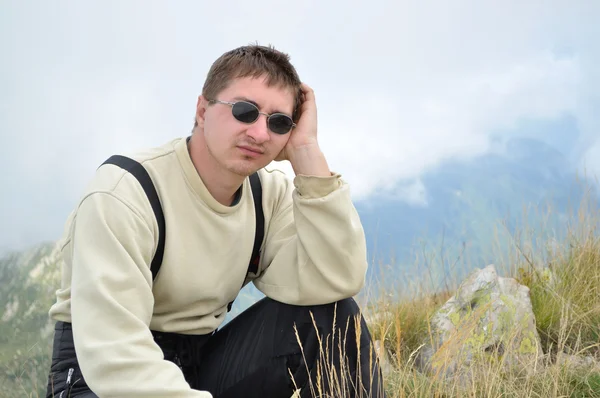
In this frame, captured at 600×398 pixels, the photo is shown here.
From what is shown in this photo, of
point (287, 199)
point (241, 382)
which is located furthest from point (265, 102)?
point (241, 382)

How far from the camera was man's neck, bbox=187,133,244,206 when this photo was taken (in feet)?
10.4

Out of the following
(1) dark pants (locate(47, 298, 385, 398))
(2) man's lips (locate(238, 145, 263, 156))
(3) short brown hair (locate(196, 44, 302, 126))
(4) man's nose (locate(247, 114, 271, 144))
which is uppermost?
(3) short brown hair (locate(196, 44, 302, 126))

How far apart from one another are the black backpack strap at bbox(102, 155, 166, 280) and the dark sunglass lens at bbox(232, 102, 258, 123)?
512mm

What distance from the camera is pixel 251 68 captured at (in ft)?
10.5

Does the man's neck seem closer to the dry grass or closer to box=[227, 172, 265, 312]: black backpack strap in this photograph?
box=[227, 172, 265, 312]: black backpack strap

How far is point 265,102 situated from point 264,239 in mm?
783

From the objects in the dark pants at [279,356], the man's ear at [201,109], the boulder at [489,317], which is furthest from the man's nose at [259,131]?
the boulder at [489,317]

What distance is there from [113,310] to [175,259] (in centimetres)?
53

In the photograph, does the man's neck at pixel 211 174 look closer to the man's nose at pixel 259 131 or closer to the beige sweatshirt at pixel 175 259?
the beige sweatshirt at pixel 175 259

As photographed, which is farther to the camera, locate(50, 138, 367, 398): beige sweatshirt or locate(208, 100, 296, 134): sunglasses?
locate(208, 100, 296, 134): sunglasses

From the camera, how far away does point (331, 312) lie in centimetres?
317

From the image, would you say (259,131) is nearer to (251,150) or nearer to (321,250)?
(251,150)

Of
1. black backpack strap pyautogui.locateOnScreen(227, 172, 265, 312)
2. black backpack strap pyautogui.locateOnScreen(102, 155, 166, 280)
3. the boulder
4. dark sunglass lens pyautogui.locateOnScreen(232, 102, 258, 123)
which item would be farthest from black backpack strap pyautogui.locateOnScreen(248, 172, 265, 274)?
the boulder

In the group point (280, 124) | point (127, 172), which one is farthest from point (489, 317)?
point (127, 172)
